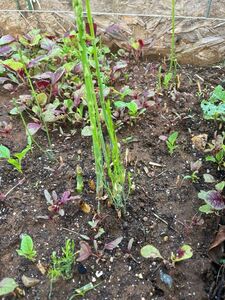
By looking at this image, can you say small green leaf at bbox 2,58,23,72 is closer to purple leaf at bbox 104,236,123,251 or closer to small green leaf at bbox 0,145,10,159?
small green leaf at bbox 0,145,10,159

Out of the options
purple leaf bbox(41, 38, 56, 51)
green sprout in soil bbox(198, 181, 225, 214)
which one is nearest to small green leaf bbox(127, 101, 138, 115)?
green sprout in soil bbox(198, 181, 225, 214)

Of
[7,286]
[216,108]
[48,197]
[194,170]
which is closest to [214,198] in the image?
[194,170]

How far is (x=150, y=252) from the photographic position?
1.02m

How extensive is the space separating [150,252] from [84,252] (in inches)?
6.7

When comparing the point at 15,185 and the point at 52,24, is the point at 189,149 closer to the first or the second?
the point at 15,185

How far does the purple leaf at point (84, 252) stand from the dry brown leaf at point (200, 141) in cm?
53

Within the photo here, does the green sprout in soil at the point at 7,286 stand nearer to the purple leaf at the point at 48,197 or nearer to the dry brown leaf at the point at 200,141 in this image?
the purple leaf at the point at 48,197

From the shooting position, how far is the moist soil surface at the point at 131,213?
1.02 meters

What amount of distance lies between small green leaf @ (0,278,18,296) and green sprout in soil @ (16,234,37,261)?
7 cm

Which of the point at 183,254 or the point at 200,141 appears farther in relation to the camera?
the point at 200,141

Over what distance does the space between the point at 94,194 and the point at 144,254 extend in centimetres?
26

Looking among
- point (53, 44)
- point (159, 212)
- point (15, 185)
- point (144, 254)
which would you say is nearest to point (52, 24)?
point (53, 44)

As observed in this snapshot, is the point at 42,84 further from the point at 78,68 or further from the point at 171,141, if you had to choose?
the point at 171,141

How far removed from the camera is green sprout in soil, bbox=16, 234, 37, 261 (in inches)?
40.3
